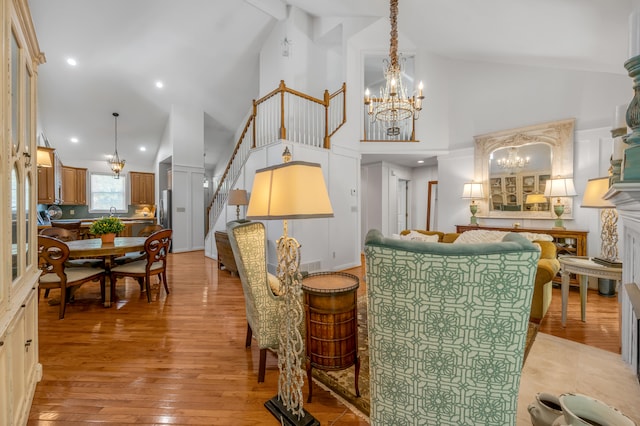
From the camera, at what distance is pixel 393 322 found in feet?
3.11

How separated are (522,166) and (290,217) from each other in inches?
204

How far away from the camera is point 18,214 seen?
1502 mm

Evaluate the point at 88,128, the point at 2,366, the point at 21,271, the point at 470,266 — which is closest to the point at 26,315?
the point at 21,271

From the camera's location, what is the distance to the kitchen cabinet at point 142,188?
8.71 meters

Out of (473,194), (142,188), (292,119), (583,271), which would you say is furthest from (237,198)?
(142,188)

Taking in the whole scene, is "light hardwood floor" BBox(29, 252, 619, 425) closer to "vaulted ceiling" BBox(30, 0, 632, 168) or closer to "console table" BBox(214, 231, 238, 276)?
"console table" BBox(214, 231, 238, 276)

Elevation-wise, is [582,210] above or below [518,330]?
above

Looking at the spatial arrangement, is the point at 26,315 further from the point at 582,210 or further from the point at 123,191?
the point at 123,191

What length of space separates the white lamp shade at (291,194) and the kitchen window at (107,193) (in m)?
9.28

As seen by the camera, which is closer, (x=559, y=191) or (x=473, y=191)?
(x=559, y=191)

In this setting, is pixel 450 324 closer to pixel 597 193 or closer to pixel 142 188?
pixel 597 193

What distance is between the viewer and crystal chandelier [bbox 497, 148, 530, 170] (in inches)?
190

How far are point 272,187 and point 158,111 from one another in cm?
751

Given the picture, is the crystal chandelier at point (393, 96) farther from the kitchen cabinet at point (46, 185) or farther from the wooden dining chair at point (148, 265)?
the kitchen cabinet at point (46, 185)
